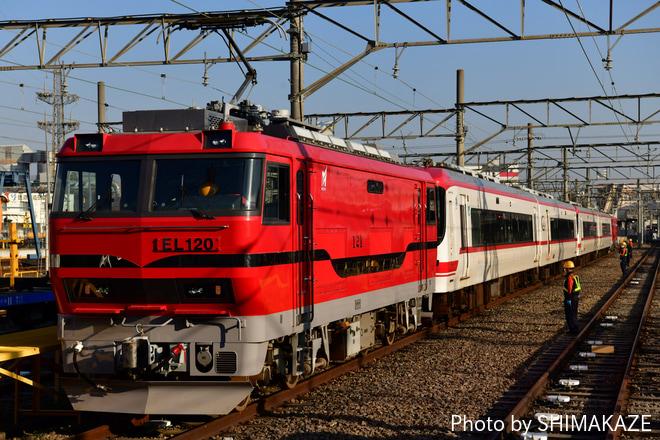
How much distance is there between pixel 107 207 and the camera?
8531mm

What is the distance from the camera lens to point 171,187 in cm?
842

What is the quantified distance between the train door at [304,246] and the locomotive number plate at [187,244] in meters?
1.34

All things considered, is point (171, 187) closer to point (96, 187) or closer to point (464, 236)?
point (96, 187)

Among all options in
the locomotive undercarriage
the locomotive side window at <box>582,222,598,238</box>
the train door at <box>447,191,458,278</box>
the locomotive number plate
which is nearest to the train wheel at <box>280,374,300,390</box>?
the locomotive undercarriage

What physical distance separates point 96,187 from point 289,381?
3636 mm

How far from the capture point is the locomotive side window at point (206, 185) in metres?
8.34

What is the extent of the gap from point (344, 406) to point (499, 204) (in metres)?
14.0

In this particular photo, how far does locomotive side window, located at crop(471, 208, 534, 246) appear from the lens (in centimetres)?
1989

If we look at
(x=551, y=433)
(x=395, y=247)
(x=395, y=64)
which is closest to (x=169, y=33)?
(x=395, y=64)

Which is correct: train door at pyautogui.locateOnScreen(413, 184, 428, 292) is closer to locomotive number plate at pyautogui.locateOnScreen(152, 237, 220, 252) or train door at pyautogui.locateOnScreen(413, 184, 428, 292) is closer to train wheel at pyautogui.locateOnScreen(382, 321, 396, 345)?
train wheel at pyautogui.locateOnScreen(382, 321, 396, 345)

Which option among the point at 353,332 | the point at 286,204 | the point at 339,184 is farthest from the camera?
the point at 353,332

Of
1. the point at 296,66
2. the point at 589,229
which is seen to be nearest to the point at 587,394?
the point at 296,66

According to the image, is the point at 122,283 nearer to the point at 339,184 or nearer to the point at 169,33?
the point at 339,184

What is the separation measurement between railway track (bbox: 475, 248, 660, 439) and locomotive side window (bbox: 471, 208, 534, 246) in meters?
3.99
